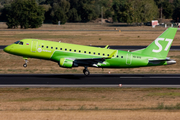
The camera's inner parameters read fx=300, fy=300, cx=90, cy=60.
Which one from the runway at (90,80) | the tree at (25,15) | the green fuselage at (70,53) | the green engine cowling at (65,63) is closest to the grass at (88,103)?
the runway at (90,80)

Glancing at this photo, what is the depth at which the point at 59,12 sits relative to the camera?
640 feet

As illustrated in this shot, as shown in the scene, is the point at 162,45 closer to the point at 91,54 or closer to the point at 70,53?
the point at 91,54

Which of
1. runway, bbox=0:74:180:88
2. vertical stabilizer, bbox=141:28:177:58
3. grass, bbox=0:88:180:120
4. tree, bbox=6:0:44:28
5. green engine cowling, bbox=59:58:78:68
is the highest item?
tree, bbox=6:0:44:28

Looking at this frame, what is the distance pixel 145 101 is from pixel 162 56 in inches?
537

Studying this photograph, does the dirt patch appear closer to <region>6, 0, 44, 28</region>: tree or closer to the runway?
the runway

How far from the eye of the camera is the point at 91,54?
40000 millimetres

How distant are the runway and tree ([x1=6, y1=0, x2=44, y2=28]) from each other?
349 feet

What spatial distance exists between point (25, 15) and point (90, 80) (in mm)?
116314

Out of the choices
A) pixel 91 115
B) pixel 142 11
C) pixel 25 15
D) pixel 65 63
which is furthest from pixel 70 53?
pixel 142 11

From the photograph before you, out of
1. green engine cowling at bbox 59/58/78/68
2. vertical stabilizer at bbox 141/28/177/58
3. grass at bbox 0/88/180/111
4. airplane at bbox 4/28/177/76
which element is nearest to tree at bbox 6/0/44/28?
airplane at bbox 4/28/177/76

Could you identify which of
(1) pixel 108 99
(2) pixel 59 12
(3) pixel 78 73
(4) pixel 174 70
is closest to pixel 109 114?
(1) pixel 108 99

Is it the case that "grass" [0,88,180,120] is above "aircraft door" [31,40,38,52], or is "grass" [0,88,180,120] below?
below

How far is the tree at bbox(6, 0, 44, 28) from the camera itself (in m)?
145

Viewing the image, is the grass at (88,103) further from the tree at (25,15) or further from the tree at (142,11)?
the tree at (142,11)
